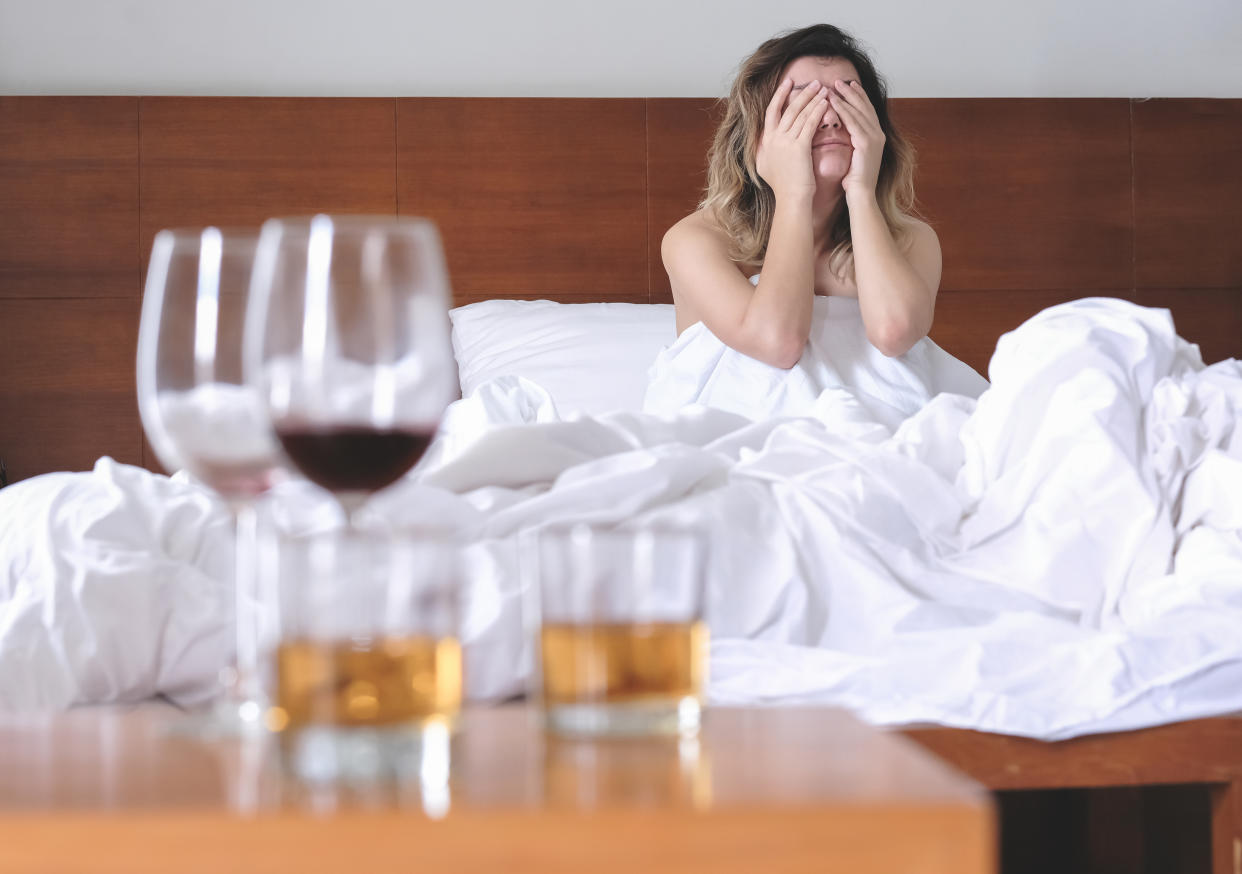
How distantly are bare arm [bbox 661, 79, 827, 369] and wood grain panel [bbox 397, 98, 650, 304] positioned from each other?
2.58 feet

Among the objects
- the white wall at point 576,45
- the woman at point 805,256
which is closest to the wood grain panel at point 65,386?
the white wall at point 576,45

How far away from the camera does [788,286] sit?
2.19 meters

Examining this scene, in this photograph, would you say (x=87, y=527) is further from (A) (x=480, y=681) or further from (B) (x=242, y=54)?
(B) (x=242, y=54)

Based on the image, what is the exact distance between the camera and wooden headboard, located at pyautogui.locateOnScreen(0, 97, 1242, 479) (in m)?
3.09

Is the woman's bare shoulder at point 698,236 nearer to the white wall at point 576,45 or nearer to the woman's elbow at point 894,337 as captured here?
the woman's elbow at point 894,337

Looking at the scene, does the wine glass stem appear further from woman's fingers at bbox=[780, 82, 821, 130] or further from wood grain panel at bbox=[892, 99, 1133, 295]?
wood grain panel at bbox=[892, 99, 1133, 295]

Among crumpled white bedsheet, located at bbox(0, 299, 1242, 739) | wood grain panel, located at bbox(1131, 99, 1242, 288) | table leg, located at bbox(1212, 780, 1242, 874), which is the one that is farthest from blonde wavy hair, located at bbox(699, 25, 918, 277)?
table leg, located at bbox(1212, 780, 1242, 874)

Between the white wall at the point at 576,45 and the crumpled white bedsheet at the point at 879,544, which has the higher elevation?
the white wall at the point at 576,45

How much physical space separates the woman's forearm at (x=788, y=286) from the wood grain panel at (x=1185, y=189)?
1.47 metres

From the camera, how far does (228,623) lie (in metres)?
1.12

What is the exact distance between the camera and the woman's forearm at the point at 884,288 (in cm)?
219

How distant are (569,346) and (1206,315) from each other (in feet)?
5.60

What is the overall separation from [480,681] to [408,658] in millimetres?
701

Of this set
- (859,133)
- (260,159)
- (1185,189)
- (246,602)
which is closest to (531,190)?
(260,159)
